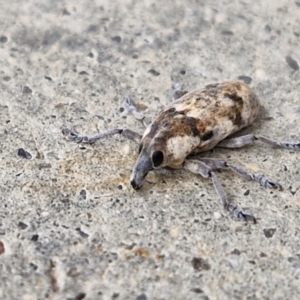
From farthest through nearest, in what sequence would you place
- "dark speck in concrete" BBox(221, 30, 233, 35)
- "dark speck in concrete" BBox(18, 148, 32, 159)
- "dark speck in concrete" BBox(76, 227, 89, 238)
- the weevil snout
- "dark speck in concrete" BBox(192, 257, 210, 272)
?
"dark speck in concrete" BBox(221, 30, 233, 35), "dark speck in concrete" BBox(18, 148, 32, 159), the weevil snout, "dark speck in concrete" BBox(76, 227, 89, 238), "dark speck in concrete" BBox(192, 257, 210, 272)

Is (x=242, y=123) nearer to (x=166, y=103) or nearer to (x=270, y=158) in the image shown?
(x=270, y=158)

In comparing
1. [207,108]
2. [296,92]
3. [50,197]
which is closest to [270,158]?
[207,108]

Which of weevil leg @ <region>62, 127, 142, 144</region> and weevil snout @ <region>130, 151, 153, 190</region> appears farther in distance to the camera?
weevil leg @ <region>62, 127, 142, 144</region>

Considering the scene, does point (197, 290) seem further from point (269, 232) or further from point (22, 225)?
point (22, 225)

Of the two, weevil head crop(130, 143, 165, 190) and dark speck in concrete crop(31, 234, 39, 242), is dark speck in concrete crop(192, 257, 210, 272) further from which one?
dark speck in concrete crop(31, 234, 39, 242)

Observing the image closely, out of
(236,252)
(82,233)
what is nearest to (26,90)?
(82,233)

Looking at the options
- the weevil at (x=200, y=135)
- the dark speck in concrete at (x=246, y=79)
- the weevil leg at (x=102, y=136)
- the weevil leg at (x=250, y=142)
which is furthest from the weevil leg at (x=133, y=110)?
the dark speck in concrete at (x=246, y=79)

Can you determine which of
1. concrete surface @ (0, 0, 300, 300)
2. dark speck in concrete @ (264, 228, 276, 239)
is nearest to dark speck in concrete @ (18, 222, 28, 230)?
concrete surface @ (0, 0, 300, 300)
